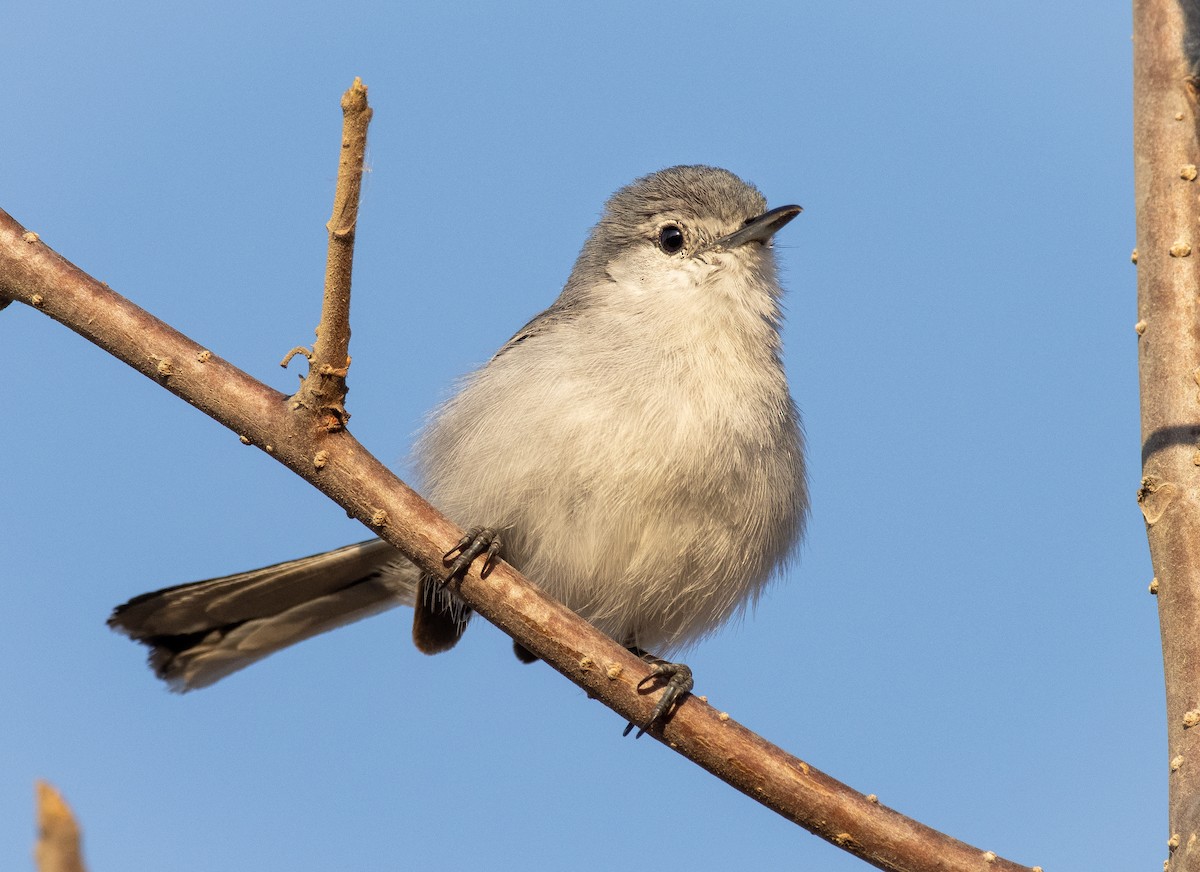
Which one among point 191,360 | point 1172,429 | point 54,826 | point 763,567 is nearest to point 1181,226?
point 1172,429

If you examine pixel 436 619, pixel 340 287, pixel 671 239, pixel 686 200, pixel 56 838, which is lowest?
pixel 56 838

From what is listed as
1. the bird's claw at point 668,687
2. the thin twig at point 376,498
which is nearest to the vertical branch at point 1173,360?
the thin twig at point 376,498

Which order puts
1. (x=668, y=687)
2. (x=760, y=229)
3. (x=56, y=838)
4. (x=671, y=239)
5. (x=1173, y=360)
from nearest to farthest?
(x=56, y=838) → (x=1173, y=360) → (x=668, y=687) → (x=760, y=229) → (x=671, y=239)

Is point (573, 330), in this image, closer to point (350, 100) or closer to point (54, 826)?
point (350, 100)

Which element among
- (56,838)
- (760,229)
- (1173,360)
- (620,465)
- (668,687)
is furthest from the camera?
(760,229)

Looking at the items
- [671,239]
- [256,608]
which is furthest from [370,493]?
[671,239]

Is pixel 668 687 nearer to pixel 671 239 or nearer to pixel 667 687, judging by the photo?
pixel 667 687
